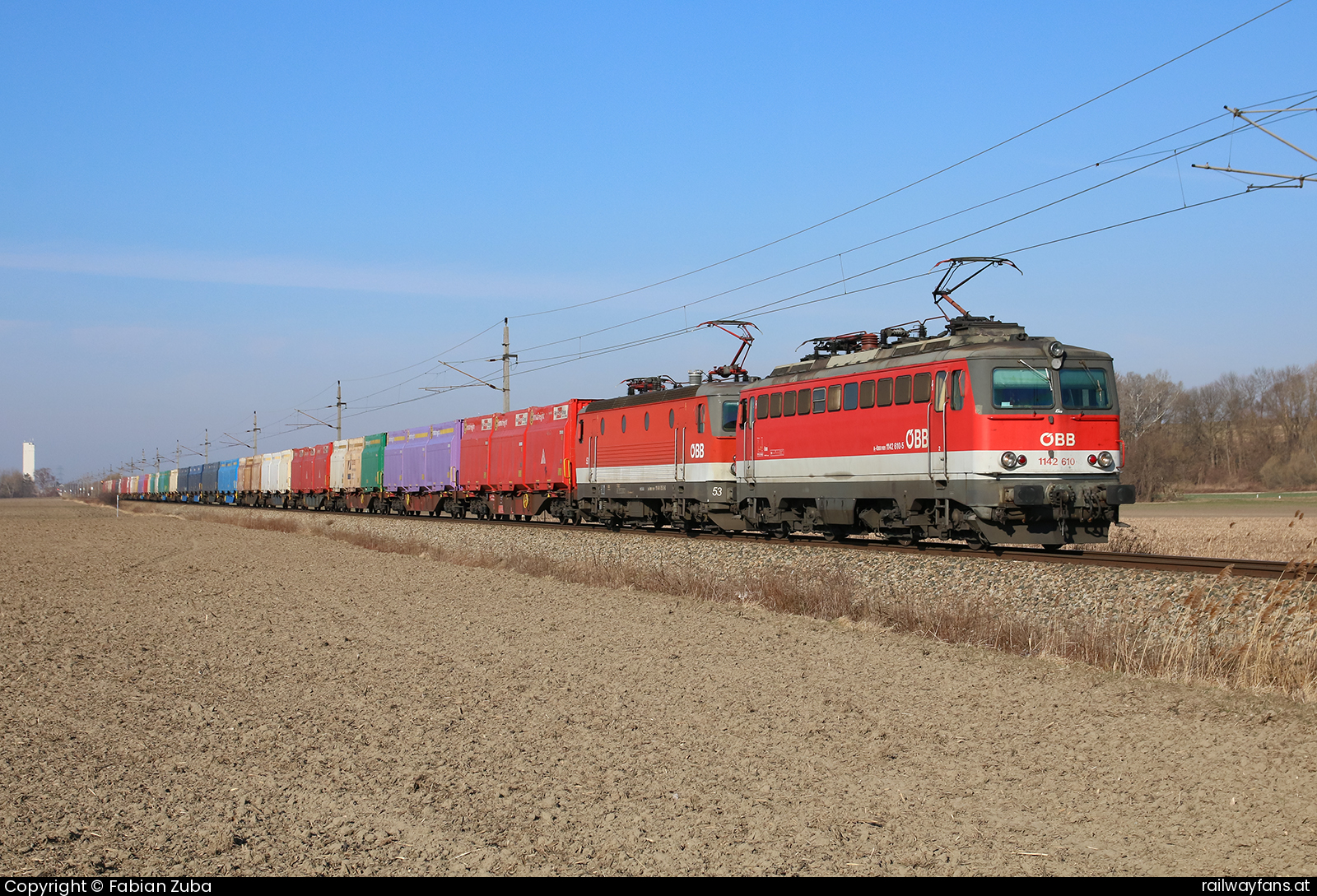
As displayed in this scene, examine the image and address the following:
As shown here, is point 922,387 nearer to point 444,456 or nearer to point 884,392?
point 884,392

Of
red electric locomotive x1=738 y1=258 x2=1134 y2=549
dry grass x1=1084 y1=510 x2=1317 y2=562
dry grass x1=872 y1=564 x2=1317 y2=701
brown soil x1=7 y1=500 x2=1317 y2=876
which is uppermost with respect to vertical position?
red electric locomotive x1=738 y1=258 x2=1134 y2=549

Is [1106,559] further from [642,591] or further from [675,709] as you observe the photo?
[675,709]

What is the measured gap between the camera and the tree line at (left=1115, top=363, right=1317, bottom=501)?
281 feet

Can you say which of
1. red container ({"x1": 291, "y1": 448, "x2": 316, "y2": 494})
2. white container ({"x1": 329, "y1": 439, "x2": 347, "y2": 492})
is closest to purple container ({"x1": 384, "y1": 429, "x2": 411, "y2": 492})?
white container ({"x1": 329, "y1": 439, "x2": 347, "y2": 492})

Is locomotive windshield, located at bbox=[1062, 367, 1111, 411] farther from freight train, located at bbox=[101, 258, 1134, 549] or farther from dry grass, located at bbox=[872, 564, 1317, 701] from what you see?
dry grass, located at bbox=[872, 564, 1317, 701]

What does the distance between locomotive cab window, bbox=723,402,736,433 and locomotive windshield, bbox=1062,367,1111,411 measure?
8930 mm

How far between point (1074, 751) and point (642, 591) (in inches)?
433

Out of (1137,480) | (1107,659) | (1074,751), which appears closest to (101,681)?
(1074,751)

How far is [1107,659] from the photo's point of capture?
34.1ft

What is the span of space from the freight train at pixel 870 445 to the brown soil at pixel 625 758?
5143 mm

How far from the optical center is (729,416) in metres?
24.5

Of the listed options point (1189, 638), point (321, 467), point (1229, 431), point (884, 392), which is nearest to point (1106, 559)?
point (884, 392)

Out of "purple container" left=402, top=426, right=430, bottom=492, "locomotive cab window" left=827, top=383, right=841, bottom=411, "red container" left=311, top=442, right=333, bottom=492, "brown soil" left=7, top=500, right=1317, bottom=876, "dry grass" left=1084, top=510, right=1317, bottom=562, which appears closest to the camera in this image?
"brown soil" left=7, top=500, right=1317, bottom=876

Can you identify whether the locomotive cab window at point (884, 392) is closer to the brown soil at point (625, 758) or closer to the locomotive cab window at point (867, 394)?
the locomotive cab window at point (867, 394)
